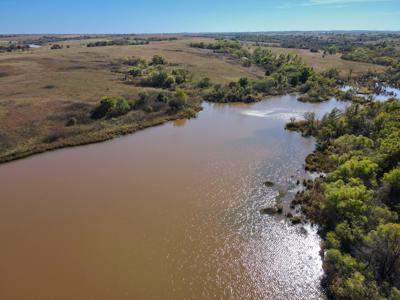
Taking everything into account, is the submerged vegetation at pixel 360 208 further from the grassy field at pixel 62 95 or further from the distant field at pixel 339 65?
the distant field at pixel 339 65

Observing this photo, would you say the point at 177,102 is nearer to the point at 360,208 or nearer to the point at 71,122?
the point at 71,122

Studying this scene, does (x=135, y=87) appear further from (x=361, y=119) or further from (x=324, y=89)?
(x=361, y=119)

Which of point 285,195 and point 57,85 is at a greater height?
point 57,85

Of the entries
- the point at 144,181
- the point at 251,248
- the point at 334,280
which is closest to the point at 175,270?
the point at 251,248

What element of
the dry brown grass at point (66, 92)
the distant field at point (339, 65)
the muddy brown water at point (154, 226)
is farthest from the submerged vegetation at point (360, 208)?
the distant field at point (339, 65)

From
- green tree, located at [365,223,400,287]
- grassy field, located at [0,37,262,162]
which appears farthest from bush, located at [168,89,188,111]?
green tree, located at [365,223,400,287]

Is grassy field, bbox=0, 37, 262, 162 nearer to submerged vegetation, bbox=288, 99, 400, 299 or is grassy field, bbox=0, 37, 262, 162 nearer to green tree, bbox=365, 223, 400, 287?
submerged vegetation, bbox=288, 99, 400, 299

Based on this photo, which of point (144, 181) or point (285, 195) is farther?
point (144, 181)
